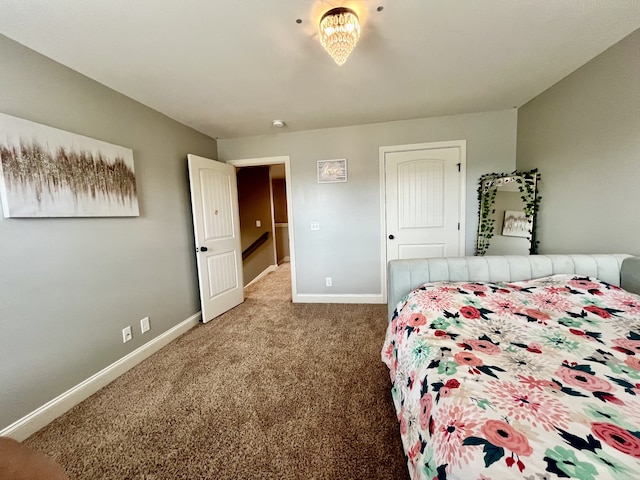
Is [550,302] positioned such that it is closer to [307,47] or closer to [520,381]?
[520,381]

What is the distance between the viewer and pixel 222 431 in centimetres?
142

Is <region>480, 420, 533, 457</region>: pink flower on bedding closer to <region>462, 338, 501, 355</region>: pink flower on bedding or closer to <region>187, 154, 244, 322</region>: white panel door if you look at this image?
<region>462, 338, 501, 355</region>: pink flower on bedding

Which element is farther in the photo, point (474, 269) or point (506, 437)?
point (474, 269)

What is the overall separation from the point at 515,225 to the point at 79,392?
3.99 metres

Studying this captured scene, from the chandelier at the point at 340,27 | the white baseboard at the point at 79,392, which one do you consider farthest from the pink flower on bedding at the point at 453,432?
the white baseboard at the point at 79,392

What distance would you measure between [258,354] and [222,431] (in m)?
0.78

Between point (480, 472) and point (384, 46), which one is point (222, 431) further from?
point (384, 46)

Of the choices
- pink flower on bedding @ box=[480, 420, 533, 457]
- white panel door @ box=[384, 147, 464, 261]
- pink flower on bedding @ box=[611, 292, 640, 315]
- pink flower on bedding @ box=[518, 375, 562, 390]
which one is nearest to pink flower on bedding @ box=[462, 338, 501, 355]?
pink flower on bedding @ box=[518, 375, 562, 390]

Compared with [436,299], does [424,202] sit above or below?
above

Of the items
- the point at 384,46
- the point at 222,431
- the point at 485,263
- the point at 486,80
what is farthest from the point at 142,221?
the point at 486,80

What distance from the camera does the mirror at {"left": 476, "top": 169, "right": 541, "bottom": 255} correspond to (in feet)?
8.11

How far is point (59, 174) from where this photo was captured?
164 centimetres

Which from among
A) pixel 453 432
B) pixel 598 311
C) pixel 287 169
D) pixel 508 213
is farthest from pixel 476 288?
pixel 287 169

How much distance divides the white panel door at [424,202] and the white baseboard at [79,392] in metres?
2.71
